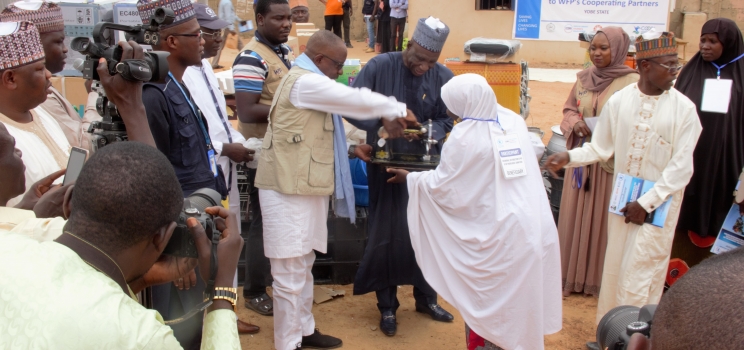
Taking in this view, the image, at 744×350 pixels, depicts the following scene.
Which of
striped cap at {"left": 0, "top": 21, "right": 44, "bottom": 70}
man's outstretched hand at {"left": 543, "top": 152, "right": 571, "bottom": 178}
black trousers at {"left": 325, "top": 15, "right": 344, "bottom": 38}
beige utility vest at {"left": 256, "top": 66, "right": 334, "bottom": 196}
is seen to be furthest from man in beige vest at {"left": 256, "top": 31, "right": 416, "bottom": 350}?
black trousers at {"left": 325, "top": 15, "right": 344, "bottom": 38}

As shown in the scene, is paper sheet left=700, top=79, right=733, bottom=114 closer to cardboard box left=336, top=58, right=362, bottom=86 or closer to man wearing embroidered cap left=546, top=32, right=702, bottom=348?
man wearing embroidered cap left=546, top=32, right=702, bottom=348

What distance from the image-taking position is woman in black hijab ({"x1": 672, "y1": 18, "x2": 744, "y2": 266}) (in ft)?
16.1

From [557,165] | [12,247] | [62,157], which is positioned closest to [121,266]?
[12,247]

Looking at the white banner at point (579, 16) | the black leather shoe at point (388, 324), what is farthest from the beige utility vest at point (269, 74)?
the white banner at point (579, 16)

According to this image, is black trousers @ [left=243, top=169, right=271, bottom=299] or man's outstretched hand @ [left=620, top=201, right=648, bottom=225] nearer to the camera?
man's outstretched hand @ [left=620, top=201, right=648, bottom=225]

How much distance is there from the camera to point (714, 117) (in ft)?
16.2

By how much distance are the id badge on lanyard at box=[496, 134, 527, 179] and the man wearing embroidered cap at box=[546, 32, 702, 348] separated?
84 cm

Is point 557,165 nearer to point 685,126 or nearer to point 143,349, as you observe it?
point 685,126

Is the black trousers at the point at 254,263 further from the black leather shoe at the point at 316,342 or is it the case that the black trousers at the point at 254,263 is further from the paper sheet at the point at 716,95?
the paper sheet at the point at 716,95

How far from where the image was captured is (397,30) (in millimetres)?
15445

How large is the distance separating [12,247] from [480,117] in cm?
269

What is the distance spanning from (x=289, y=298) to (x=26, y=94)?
74.7 inches

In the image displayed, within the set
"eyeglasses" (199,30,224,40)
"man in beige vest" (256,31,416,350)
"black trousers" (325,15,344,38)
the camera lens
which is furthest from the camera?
"black trousers" (325,15,344,38)

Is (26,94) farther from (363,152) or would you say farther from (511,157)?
(511,157)
